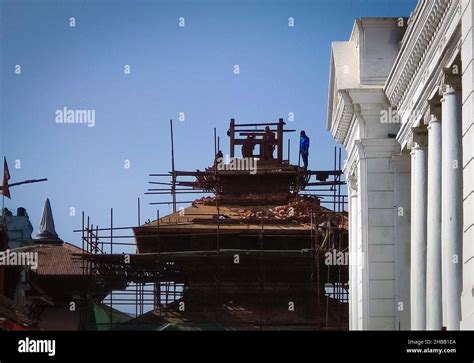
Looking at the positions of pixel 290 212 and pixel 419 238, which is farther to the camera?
pixel 290 212

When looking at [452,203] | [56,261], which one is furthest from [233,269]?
[452,203]

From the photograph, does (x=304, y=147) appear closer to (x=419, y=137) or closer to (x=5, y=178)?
(x=5, y=178)

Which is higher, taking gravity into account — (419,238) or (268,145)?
(268,145)

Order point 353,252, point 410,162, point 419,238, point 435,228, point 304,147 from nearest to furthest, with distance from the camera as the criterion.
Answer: point 435,228 → point 419,238 → point 410,162 → point 353,252 → point 304,147

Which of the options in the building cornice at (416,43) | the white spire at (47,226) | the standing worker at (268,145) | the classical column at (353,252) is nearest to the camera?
the building cornice at (416,43)

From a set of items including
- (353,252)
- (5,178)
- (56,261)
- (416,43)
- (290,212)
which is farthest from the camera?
(56,261)

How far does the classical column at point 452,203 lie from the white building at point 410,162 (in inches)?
1.0

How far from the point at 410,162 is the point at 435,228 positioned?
6071 mm

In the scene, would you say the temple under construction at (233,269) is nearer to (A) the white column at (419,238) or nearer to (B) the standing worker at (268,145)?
(B) the standing worker at (268,145)

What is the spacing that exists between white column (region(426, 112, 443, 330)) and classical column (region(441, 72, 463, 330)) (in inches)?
86.4

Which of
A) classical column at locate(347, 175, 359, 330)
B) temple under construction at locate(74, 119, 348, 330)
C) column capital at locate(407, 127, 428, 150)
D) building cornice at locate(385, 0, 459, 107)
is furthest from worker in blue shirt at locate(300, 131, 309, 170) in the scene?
column capital at locate(407, 127, 428, 150)

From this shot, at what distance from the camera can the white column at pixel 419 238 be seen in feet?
107

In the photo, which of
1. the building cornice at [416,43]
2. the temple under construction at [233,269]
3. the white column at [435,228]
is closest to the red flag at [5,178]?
the temple under construction at [233,269]

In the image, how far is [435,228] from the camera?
3033 centimetres
